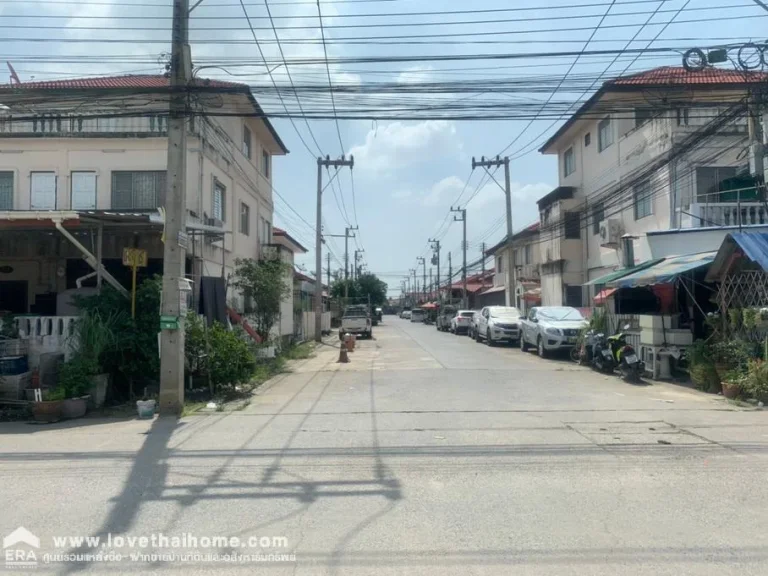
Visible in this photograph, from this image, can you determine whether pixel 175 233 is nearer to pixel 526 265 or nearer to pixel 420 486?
pixel 420 486

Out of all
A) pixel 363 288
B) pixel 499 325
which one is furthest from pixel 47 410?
pixel 363 288

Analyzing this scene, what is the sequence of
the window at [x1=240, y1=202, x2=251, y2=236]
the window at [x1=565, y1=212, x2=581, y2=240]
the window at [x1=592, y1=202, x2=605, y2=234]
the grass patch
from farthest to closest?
the window at [x1=565, y1=212, x2=581, y2=240]
the window at [x1=592, y1=202, x2=605, y2=234]
the grass patch
the window at [x1=240, y1=202, x2=251, y2=236]

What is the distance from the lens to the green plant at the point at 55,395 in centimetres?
1048

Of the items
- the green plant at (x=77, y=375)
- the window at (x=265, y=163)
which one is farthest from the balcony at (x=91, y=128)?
the green plant at (x=77, y=375)

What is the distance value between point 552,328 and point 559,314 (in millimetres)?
1740

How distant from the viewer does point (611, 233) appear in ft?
84.6

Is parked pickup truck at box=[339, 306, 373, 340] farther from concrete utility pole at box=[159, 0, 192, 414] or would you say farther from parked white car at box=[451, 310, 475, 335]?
concrete utility pole at box=[159, 0, 192, 414]

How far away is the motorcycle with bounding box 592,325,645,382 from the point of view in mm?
14852

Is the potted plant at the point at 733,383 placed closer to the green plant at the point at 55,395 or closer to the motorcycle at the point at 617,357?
the motorcycle at the point at 617,357

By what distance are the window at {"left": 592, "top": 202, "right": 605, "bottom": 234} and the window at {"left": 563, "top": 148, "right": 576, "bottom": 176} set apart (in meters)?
3.92

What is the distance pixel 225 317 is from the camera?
1705 centimetres

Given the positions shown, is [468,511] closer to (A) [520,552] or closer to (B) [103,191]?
(A) [520,552]

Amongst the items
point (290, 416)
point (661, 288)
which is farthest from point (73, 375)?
point (661, 288)

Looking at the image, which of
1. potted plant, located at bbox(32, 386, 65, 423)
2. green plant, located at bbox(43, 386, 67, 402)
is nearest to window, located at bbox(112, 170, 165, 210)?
green plant, located at bbox(43, 386, 67, 402)
